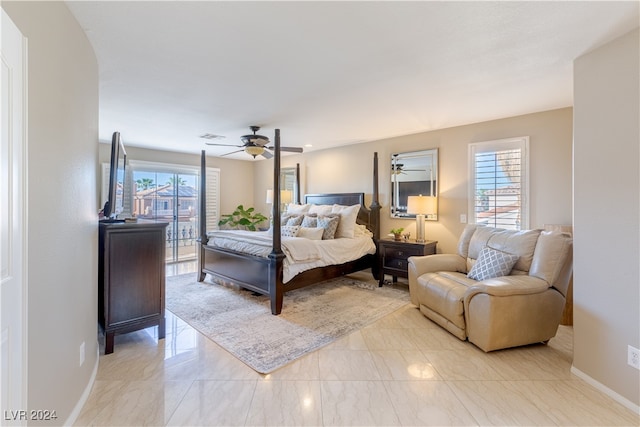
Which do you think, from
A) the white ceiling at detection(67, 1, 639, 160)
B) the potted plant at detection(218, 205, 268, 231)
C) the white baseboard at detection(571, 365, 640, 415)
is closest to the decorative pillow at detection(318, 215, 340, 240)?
the white ceiling at detection(67, 1, 639, 160)

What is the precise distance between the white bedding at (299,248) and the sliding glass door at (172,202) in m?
2.39

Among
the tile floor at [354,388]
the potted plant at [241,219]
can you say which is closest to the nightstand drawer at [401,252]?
the tile floor at [354,388]

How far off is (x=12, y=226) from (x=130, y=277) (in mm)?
1557

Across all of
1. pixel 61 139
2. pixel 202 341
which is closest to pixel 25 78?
pixel 61 139

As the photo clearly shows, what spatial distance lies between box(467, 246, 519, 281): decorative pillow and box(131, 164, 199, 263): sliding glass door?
5.89 meters

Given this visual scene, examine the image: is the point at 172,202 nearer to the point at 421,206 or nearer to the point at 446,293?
the point at 421,206

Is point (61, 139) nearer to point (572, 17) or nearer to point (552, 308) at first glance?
point (572, 17)

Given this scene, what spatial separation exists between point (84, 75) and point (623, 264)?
3753mm

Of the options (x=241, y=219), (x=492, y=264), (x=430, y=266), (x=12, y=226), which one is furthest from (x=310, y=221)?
(x=12, y=226)

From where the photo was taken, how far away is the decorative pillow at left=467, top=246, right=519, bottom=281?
277 cm

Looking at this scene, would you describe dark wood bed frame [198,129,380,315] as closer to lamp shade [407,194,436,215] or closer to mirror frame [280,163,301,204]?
lamp shade [407,194,436,215]

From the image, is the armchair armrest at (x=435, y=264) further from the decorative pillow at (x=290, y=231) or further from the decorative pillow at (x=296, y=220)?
the decorative pillow at (x=296, y=220)

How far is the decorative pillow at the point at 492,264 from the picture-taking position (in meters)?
2.77

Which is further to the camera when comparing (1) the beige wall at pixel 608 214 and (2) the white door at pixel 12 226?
(1) the beige wall at pixel 608 214
